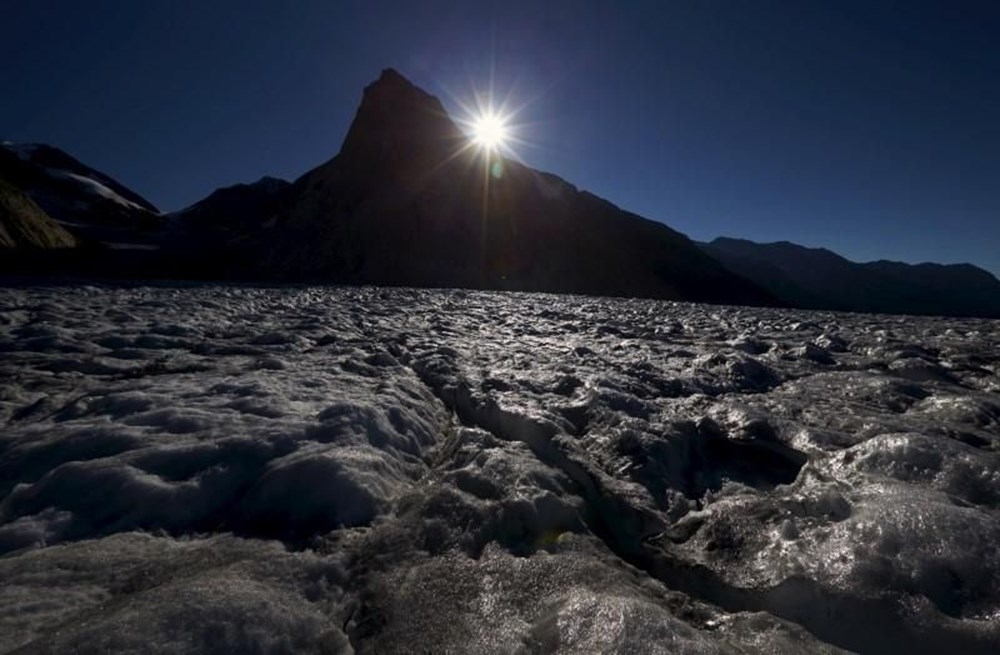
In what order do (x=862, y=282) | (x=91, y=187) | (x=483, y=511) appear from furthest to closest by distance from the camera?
(x=862, y=282) < (x=91, y=187) < (x=483, y=511)

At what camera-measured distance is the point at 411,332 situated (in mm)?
9227

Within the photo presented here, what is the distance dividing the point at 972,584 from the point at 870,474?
1.16 metres

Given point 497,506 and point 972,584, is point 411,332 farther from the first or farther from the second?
point 972,584

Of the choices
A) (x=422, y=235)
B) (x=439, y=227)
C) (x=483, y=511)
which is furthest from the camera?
(x=439, y=227)

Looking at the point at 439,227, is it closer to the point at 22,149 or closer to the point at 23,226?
the point at 23,226

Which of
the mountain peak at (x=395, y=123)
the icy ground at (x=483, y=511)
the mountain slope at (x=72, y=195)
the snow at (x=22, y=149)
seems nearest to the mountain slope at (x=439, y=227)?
the mountain peak at (x=395, y=123)

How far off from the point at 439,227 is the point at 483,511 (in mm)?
45531

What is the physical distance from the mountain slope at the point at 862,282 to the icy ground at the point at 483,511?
8728 cm

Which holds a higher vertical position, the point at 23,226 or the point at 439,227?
the point at 439,227

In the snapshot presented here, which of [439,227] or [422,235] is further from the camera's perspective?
[439,227]

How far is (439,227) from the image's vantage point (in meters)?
46.7

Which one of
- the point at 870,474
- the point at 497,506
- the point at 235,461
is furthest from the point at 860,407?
the point at 235,461

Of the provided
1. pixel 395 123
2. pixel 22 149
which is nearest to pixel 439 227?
pixel 395 123

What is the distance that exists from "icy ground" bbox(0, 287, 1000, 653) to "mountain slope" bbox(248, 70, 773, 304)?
129 feet
